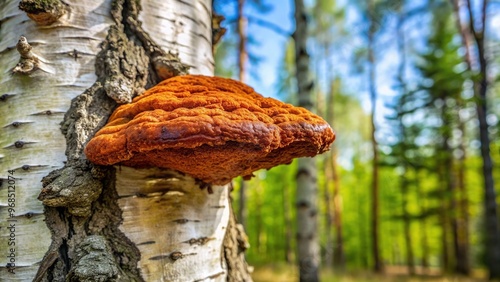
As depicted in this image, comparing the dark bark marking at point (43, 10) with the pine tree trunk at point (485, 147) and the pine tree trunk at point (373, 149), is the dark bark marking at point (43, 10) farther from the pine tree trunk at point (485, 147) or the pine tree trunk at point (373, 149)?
the pine tree trunk at point (373, 149)

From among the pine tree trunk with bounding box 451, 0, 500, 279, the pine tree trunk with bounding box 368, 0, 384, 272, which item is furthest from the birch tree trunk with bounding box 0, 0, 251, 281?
the pine tree trunk with bounding box 368, 0, 384, 272

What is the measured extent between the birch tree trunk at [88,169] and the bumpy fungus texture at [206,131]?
15cm

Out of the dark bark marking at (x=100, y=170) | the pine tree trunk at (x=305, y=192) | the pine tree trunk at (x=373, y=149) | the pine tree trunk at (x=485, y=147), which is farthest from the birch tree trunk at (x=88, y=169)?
the pine tree trunk at (x=373, y=149)

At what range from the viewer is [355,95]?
20344 millimetres

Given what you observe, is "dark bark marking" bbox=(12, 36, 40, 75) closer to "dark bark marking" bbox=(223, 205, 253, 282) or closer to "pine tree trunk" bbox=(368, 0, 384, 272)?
"dark bark marking" bbox=(223, 205, 253, 282)

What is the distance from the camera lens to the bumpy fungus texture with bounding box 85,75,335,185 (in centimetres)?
95

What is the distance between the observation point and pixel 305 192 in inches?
212

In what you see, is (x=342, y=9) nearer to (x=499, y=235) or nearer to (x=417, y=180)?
(x=417, y=180)

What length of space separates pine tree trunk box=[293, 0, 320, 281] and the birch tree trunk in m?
4.01

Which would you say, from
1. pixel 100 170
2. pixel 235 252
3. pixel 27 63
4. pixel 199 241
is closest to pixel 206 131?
pixel 100 170

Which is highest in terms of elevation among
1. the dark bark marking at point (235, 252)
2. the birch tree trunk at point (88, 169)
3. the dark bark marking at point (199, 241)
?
the birch tree trunk at point (88, 169)

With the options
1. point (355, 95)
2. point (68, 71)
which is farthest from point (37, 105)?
point (355, 95)

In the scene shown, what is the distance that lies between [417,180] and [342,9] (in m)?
9.50

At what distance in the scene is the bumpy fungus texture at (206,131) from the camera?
95 cm
